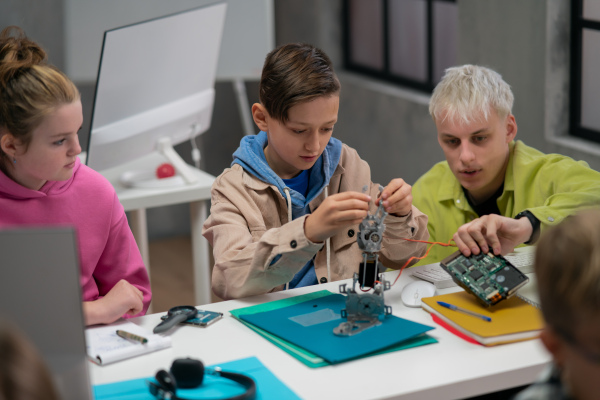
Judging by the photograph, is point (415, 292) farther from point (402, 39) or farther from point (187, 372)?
point (402, 39)

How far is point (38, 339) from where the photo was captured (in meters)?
1.04

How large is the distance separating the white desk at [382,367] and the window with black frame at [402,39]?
2.91 m

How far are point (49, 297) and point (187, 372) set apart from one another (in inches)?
13.4

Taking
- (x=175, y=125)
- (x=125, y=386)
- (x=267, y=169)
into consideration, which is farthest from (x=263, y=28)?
(x=125, y=386)

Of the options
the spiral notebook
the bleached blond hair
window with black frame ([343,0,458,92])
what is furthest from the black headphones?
window with black frame ([343,0,458,92])

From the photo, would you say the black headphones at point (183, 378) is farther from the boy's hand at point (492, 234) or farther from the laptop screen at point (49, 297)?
the boy's hand at point (492, 234)

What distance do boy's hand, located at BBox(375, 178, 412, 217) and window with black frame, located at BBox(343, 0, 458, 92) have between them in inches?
101

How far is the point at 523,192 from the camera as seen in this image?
2.06m

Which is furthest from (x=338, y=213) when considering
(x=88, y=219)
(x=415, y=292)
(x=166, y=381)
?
(x=88, y=219)

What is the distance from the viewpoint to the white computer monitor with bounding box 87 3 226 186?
8.18 feet

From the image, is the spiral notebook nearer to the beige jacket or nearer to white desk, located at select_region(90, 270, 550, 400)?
white desk, located at select_region(90, 270, 550, 400)

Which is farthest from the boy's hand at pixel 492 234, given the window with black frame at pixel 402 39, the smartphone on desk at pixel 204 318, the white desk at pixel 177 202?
the window with black frame at pixel 402 39

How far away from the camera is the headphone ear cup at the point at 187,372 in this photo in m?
1.29

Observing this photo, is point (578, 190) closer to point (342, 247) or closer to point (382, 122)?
point (342, 247)
